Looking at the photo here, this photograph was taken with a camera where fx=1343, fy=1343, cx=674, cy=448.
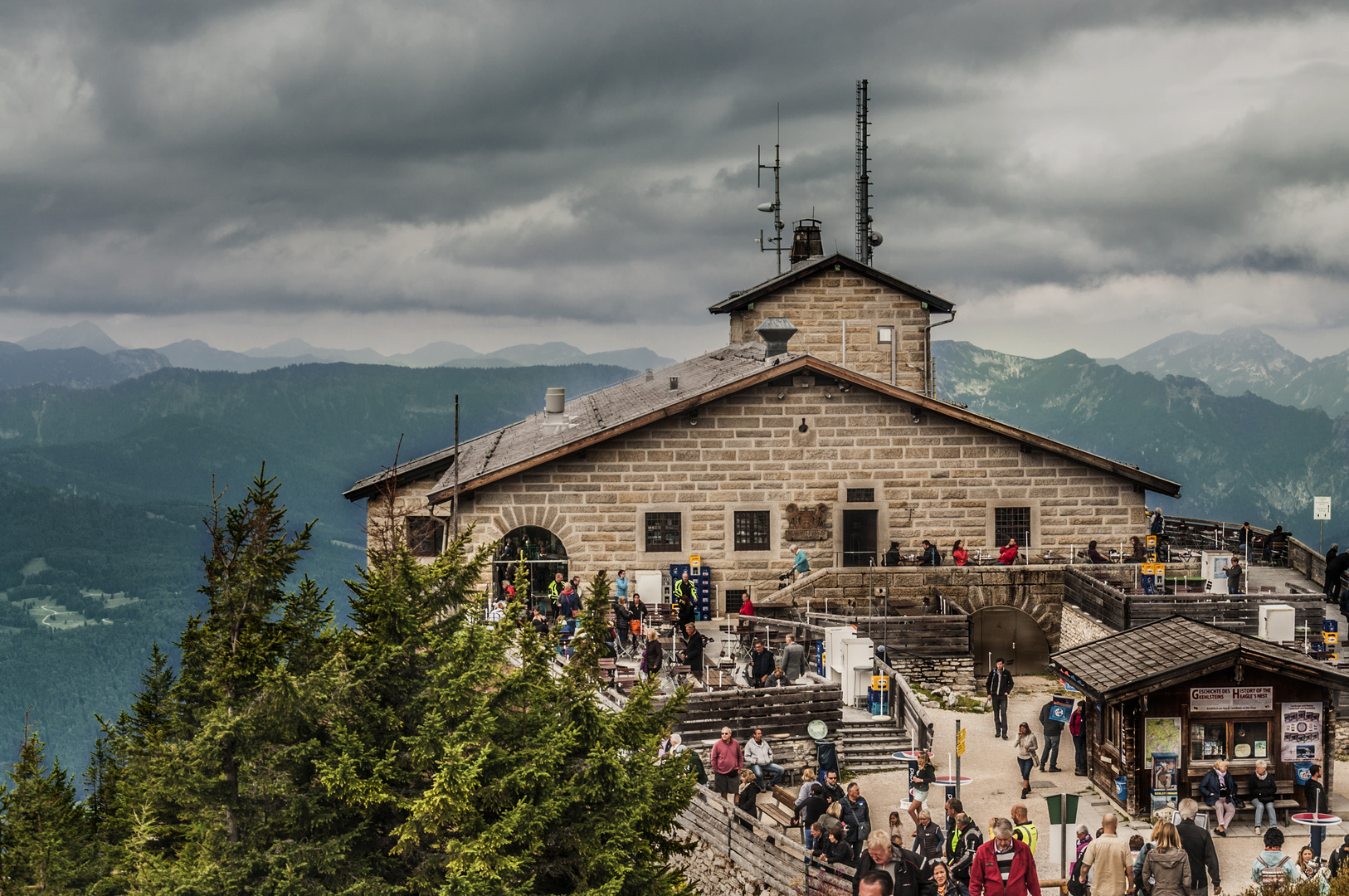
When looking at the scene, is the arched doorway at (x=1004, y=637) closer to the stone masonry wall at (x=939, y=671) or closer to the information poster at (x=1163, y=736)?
the stone masonry wall at (x=939, y=671)

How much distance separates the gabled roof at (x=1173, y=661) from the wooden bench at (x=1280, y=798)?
1.67 meters

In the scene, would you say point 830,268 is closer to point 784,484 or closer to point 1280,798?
point 784,484

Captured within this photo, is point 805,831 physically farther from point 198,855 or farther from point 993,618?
point 993,618

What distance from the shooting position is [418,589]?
1323 centimetres

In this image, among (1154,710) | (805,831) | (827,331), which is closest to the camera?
(805,831)

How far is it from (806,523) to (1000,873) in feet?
56.4

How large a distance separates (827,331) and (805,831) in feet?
96.5

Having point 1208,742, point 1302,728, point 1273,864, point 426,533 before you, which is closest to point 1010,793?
point 1208,742

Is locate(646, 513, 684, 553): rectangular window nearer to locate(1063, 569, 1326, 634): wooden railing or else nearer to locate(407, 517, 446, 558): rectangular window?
locate(407, 517, 446, 558): rectangular window

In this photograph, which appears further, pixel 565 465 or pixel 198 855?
pixel 565 465

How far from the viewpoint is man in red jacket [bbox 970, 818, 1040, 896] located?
1512 cm

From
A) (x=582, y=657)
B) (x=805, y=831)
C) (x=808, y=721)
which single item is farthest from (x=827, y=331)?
(x=582, y=657)

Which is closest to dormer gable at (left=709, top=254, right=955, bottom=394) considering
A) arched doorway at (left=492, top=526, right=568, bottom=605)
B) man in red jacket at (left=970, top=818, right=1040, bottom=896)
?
arched doorway at (left=492, top=526, right=568, bottom=605)

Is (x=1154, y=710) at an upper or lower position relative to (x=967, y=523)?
lower
